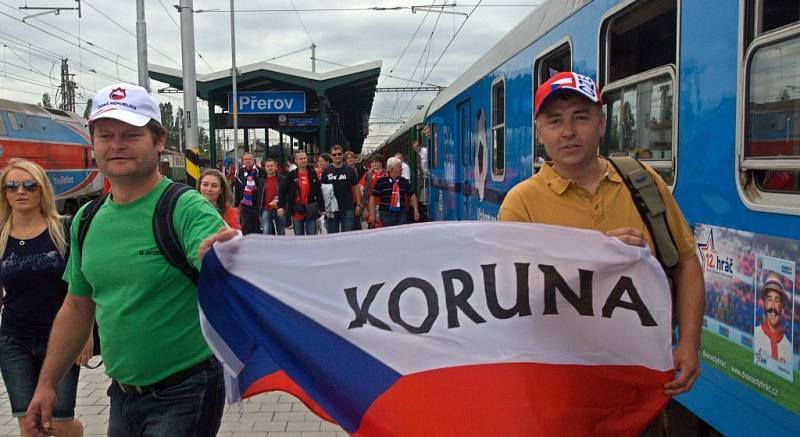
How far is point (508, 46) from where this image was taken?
24.4 feet

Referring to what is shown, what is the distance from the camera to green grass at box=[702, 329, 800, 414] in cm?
261

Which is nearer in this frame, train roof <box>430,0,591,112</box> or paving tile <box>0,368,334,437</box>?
paving tile <box>0,368,334,437</box>

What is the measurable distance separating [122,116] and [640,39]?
2.88 m

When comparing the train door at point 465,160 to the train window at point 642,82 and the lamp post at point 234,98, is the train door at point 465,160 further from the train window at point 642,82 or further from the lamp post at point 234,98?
the lamp post at point 234,98

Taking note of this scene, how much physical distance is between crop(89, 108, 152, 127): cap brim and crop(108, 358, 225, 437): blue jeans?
0.86 metres

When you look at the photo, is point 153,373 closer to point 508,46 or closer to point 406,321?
point 406,321

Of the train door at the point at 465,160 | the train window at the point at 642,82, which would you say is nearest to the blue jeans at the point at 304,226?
the train door at the point at 465,160

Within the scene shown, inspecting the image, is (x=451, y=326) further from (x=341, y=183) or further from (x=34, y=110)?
(x=34, y=110)

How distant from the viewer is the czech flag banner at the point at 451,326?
228cm

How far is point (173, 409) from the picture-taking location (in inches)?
97.0

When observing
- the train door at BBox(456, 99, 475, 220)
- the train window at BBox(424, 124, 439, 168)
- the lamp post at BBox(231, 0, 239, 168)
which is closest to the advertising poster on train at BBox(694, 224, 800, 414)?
the train door at BBox(456, 99, 475, 220)

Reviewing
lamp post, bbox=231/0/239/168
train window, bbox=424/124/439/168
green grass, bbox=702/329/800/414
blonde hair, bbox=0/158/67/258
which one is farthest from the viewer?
lamp post, bbox=231/0/239/168

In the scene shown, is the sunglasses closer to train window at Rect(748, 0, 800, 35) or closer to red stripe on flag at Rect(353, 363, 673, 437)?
red stripe on flag at Rect(353, 363, 673, 437)

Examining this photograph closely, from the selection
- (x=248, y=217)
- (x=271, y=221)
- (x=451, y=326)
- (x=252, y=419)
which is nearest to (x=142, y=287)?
(x=451, y=326)
